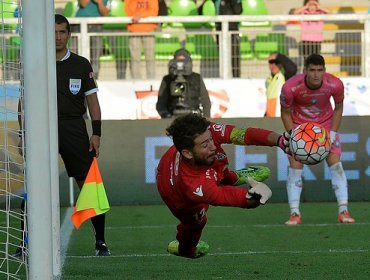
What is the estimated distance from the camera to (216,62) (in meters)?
18.9

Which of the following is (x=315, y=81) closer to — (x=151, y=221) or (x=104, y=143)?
(x=151, y=221)

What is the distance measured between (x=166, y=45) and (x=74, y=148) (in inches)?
358

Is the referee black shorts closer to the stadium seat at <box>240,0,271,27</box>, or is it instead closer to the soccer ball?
the soccer ball

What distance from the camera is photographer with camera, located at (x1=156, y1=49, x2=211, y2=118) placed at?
1597cm

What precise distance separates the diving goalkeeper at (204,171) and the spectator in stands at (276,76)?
983 cm

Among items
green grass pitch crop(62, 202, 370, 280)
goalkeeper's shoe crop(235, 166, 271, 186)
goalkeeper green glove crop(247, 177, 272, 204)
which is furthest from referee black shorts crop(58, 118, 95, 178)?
goalkeeper green glove crop(247, 177, 272, 204)

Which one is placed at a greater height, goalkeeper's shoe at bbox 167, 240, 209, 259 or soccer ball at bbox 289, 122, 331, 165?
soccer ball at bbox 289, 122, 331, 165

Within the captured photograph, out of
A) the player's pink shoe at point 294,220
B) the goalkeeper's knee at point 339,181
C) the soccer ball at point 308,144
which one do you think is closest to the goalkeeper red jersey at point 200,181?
the soccer ball at point 308,144

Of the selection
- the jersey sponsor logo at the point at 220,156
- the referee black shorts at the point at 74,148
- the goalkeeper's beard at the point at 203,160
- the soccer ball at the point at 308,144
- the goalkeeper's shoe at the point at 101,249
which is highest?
the soccer ball at the point at 308,144

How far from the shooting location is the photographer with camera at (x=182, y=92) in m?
16.0

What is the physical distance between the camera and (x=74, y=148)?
10.0 meters

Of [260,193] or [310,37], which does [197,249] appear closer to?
[260,193]

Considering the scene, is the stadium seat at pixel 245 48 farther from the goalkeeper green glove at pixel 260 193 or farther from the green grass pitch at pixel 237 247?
the goalkeeper green glove at pixel 260 193

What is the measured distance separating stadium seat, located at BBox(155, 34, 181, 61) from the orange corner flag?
920 centimetres
